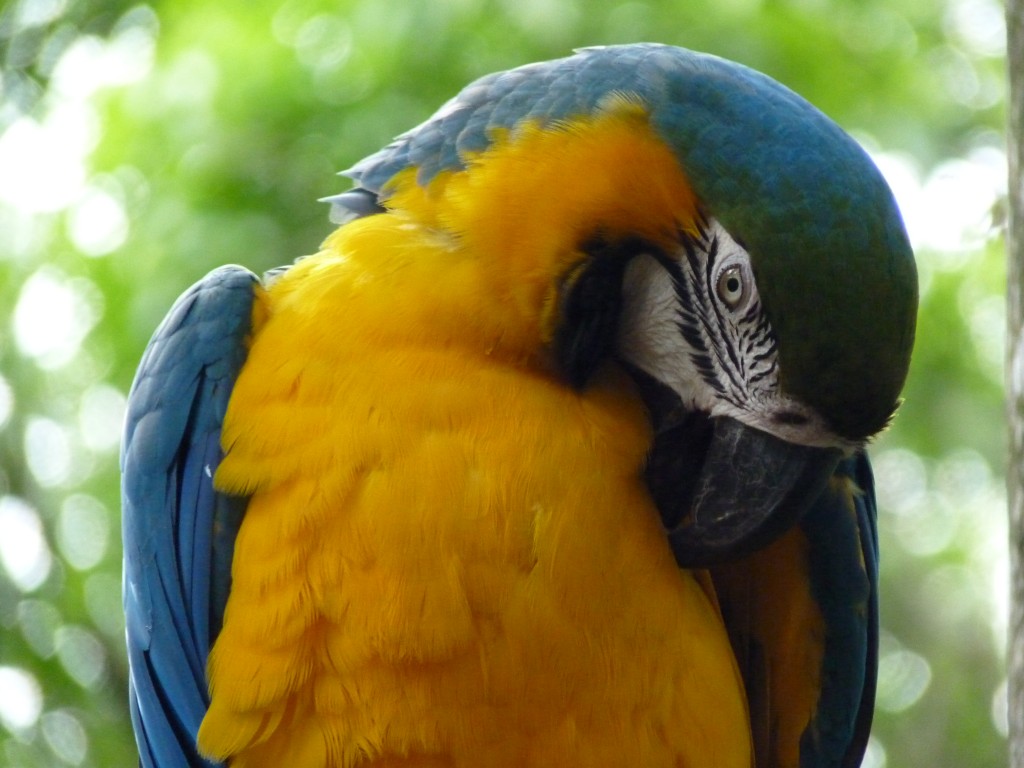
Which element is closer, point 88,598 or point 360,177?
point 360,177

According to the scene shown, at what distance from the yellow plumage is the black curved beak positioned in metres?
0.06

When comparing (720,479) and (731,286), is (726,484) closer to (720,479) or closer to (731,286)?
(720,479)

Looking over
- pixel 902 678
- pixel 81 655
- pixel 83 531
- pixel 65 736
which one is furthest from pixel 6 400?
pixel 902 678

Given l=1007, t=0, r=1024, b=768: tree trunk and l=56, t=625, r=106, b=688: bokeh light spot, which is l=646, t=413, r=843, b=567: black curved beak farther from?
l=56, t=625, r=106, b=688: bokeh light spot

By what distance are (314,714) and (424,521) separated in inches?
17.4

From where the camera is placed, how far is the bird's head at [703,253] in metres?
2.20

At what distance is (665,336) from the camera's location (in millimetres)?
2502

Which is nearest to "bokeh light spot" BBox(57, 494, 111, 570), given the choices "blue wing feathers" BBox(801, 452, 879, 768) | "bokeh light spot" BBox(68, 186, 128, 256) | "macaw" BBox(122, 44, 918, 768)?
"bokeh light spot" BBox(68, 186, 128, 256)

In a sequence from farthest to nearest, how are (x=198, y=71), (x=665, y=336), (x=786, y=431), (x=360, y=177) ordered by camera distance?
1. (x=198, y=71)
2. (x=360, y=177)
3. (x=665, y=336)
4. (x=786, y=431)

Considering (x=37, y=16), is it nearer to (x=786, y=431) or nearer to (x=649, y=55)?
(x=649, y=55)

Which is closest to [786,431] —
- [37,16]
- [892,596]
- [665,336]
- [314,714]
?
[665,336]

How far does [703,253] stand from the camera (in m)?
2.37

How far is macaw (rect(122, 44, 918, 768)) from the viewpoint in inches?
89.9

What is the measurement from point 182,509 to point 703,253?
4.12 feet
